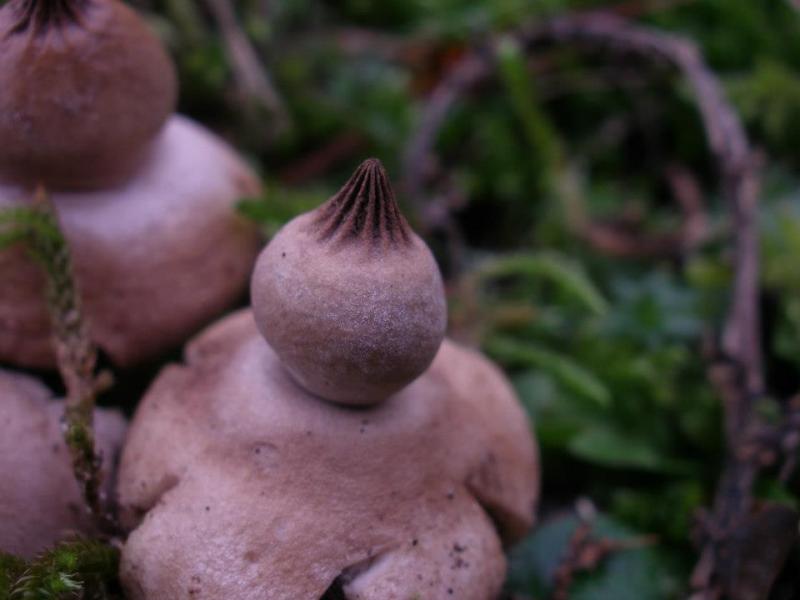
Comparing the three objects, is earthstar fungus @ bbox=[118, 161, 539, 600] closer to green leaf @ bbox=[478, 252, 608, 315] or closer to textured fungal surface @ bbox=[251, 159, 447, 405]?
textured fungal surface @ bbox=[251, 159, 447, 405]

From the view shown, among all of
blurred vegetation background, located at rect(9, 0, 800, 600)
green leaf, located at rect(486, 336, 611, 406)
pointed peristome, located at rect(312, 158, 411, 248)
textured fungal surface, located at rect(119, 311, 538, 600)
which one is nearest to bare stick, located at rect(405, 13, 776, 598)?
blurred vegetation background, located at rect(9, 0, 800, 600)

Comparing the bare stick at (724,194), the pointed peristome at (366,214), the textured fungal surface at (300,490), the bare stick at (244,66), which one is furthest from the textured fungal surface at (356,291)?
the bare stick at (244,66)

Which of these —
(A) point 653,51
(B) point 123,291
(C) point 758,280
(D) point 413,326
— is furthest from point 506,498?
(A) point 653,51

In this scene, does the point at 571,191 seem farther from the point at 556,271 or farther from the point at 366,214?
the point at 366,214

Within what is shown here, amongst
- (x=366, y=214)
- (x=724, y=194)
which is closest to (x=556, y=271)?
(x=724, y=194)

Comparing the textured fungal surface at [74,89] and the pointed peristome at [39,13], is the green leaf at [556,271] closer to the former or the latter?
the textured fungal surface at [74,89]

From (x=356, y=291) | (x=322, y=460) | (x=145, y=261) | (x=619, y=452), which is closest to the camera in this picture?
(x=356, y=291)
